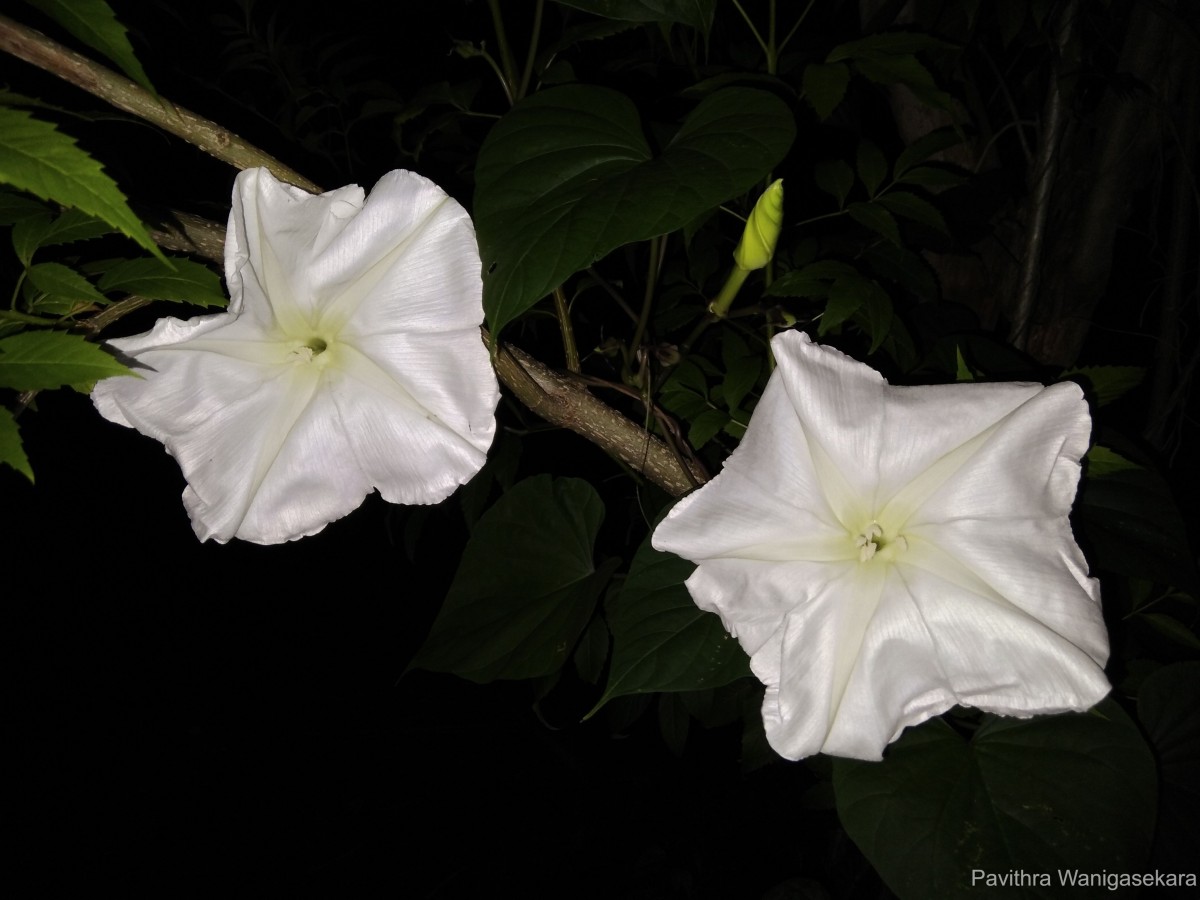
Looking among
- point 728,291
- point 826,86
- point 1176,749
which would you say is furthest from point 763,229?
point 1176,749

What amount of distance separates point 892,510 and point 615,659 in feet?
1.06

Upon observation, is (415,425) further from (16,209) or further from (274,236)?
(16,209)

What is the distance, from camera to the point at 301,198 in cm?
70

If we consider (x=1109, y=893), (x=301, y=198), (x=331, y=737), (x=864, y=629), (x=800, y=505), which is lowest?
(x=331, y=737)

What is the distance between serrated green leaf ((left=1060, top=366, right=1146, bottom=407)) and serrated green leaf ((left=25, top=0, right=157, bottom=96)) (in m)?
0.90

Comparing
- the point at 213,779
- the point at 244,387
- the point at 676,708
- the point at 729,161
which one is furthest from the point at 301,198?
the point at 213,779

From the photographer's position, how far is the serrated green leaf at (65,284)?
681 mm

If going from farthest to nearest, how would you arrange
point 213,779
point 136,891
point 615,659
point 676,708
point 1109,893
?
1. point 213,779
2. point 136,891
3. point 676,708
4. point 615,659
5. point 1109,893

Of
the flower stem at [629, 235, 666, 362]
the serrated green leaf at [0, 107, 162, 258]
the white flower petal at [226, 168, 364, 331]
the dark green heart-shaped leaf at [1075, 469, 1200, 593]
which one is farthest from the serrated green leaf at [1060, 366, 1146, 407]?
the serrated green leaf at [0, 107, 162, 258]

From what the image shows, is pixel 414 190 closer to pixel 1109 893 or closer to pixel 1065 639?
pixel 1065 639

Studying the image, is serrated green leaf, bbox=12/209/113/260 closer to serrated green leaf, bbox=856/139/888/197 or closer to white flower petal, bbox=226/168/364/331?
white flower petal, bbox=226/168/364/331

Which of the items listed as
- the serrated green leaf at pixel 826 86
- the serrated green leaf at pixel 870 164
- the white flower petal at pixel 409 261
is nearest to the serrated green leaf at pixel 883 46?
the serrated green leaf at pixel 826 86

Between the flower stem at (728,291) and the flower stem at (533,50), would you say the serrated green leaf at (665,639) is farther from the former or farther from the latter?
the flower stem at (533,50)

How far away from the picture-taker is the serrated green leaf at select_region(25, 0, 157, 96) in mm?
458
